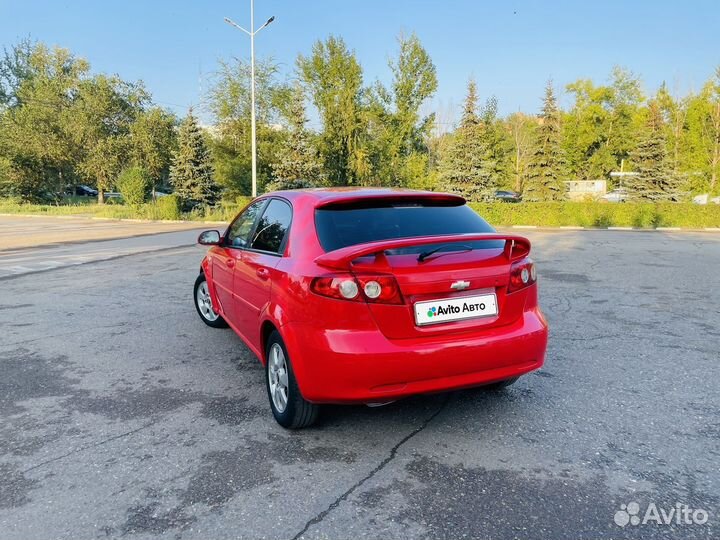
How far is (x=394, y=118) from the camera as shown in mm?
35719

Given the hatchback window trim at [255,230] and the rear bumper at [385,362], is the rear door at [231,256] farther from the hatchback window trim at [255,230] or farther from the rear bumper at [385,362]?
the rear bumper at [385,362]

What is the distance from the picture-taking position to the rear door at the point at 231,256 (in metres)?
4.36

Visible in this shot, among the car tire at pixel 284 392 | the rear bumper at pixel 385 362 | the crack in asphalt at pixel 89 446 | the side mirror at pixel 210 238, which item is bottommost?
the crack in asphalt at pixel 89 446

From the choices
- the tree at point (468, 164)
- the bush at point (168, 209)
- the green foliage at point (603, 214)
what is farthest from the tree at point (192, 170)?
the green foliage at point (603, 214)

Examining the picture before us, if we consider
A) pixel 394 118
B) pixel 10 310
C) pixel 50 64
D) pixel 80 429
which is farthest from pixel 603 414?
pixel 50 64

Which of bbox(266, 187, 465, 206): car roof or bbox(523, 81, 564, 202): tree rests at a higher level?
bbox(523, 81, 564, 202): tree

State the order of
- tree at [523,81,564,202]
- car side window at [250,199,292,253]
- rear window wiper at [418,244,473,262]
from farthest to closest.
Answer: tree at [523,81,564,202], car side window at [250,199,292,253], rear window wiper at [418,244,473,262]

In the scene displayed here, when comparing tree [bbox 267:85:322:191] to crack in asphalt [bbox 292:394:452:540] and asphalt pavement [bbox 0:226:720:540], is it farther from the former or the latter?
crack in asphalt [bbox 292:394:452:540]

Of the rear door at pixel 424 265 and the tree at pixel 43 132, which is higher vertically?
the tree at pixel 43 132

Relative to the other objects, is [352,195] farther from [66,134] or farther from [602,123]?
[602,123]

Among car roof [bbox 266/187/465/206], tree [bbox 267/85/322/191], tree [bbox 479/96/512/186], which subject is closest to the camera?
car roof [bbox 266/187/465/206]

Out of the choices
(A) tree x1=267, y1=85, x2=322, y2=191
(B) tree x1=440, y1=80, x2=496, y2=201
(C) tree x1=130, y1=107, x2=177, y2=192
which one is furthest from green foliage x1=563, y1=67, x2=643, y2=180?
(C) tree x1=130, y1=107, x2=177, y2=192

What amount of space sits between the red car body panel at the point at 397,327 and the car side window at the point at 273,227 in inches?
10.5

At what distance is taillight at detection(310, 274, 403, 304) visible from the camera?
9.29 ft
